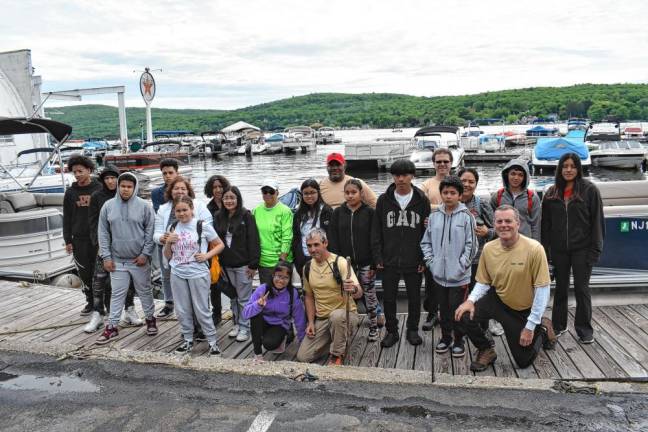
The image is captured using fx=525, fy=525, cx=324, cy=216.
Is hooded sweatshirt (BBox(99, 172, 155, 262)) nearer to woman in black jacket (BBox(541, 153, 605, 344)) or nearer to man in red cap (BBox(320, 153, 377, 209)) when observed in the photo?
man in red cap (BBox(320, 153, 377, 209))

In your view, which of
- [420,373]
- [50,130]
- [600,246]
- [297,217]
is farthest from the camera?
[50,130]

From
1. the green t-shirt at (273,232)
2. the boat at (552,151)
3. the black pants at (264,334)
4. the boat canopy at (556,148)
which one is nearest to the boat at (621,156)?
the boat at (552,151)

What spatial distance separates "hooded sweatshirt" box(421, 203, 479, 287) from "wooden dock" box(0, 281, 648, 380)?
0.79 metres

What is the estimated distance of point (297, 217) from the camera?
214 inches

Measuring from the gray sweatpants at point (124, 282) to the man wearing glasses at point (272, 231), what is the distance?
4.30 ft

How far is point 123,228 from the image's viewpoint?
5.45 m

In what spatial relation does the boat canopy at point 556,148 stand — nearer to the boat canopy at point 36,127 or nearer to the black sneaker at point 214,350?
the boat canopy at point 36,127

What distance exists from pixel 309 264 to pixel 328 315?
1.69 feet

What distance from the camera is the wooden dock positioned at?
14.8 ft

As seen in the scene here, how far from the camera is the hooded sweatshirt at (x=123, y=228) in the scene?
17.9 feet

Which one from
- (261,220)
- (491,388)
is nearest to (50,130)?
(261,220)

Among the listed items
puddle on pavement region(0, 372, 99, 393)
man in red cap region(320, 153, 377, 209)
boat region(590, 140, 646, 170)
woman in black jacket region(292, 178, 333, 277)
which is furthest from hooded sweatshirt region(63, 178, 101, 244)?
boat region(590, 140, 646, 170)

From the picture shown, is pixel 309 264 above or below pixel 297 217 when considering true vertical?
below

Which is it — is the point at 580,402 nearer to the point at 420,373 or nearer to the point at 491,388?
the point at 491,388
